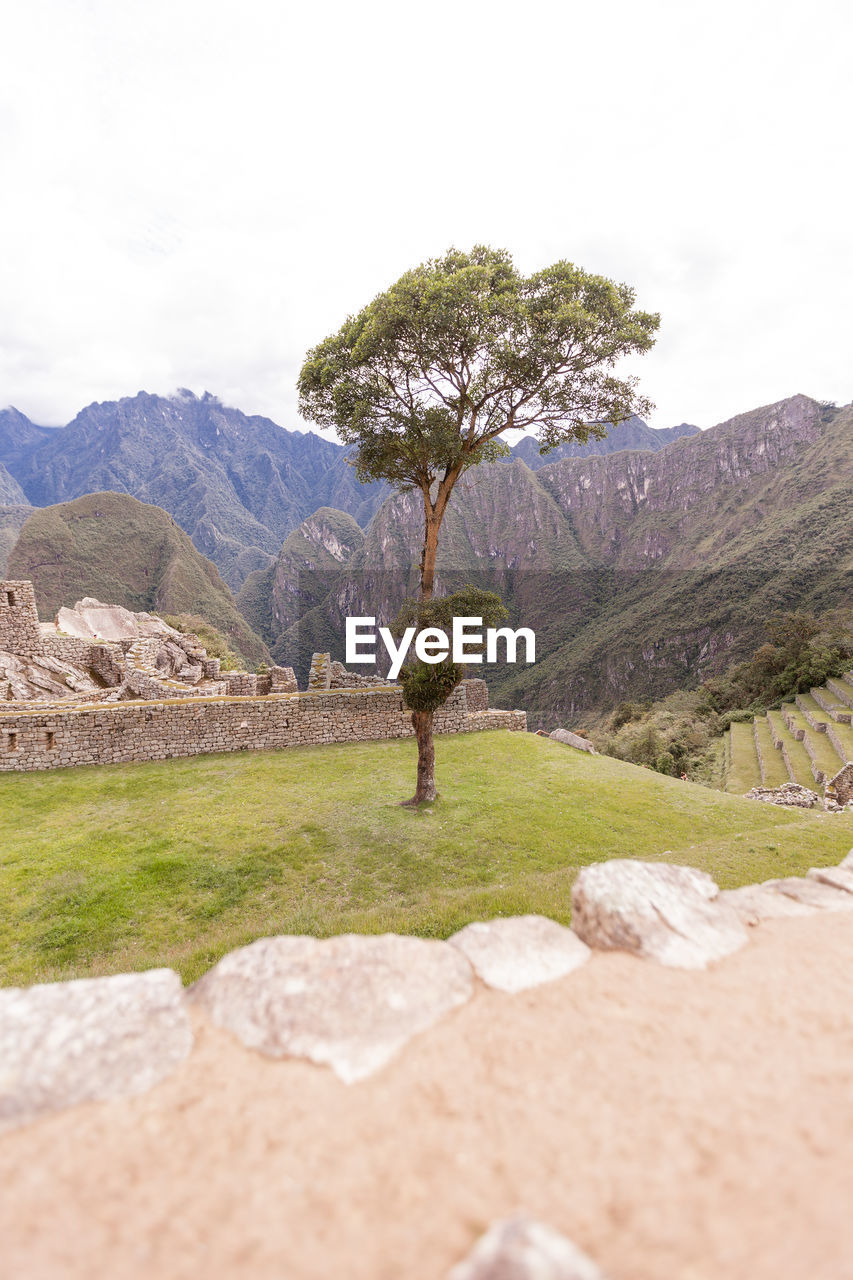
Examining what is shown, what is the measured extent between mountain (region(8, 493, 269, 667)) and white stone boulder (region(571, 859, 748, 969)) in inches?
3117

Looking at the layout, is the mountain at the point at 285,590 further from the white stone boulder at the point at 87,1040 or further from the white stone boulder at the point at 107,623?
the white stone boulder at the point at 87,1040

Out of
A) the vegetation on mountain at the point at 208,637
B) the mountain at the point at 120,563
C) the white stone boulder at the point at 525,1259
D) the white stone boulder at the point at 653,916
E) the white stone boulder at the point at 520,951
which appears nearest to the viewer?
the white stone boulder at the point at 525,1259

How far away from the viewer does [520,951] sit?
317 cm

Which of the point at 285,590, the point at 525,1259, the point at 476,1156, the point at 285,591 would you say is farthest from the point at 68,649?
the point at 285,590

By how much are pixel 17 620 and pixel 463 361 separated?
17.9 meters

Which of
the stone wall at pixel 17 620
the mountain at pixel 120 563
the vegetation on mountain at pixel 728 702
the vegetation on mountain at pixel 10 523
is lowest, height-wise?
the vegetation on mountain at pixel 728 702

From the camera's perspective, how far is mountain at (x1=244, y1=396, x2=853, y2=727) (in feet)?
307

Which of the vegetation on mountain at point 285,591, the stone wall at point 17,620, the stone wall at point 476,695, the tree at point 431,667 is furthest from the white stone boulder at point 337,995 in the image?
the vegetation on mountain at point 285,591

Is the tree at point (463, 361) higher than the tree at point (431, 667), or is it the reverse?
the tree at point (463, 361)

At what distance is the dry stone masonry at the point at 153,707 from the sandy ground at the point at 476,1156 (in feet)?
39.2

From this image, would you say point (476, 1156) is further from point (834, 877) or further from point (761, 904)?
point (834, 877)

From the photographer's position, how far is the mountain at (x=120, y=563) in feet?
265

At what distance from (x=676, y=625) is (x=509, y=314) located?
106907mm

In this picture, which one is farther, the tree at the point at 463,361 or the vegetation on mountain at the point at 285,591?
the vegetation on mountain at the point at 285,591
